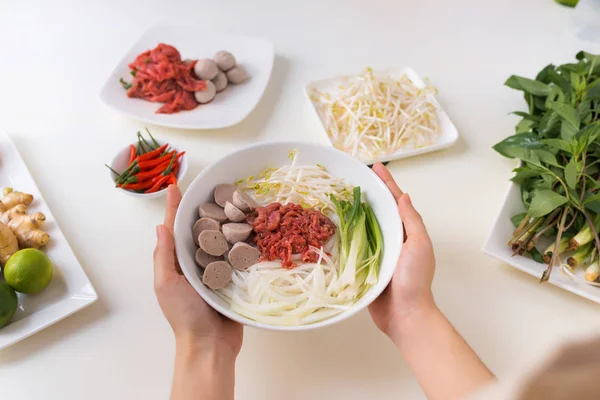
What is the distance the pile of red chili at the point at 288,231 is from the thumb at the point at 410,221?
7.9 inches

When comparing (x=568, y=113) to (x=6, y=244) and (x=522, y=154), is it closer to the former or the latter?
(x=522, y=154)

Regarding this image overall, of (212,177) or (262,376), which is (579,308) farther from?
(212,177)

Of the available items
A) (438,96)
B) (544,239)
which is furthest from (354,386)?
(438,96)

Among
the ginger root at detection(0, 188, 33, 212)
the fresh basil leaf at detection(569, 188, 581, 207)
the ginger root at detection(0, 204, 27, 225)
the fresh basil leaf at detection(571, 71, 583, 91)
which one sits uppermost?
the ginger root at detection(0, 188, 33, 212)

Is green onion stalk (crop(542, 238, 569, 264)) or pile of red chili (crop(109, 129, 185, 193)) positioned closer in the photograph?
green onion stalk (crop(542, 238, 569, 264))

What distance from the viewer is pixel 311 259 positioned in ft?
4.42

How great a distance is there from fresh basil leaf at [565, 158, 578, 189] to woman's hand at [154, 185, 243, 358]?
3.67 feet

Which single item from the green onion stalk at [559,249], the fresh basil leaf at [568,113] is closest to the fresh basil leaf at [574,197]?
the green onion stalk at [559,249]

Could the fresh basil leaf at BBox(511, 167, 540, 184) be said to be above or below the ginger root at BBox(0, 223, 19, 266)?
below

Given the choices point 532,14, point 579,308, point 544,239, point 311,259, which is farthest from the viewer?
point 532,14

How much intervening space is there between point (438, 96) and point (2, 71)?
1897mm

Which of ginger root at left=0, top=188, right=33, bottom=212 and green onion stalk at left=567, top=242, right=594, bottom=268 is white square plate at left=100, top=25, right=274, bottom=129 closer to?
ginger root at left=0, top=188, right=33, bottom=212

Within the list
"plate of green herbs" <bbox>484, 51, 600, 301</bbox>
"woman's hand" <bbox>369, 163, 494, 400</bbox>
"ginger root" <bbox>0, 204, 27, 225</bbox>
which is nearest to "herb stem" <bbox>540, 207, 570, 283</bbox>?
"plate of green herbs" <bbox>484, 51, 600, 301</bbox>

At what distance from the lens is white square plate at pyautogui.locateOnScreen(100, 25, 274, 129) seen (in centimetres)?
192
